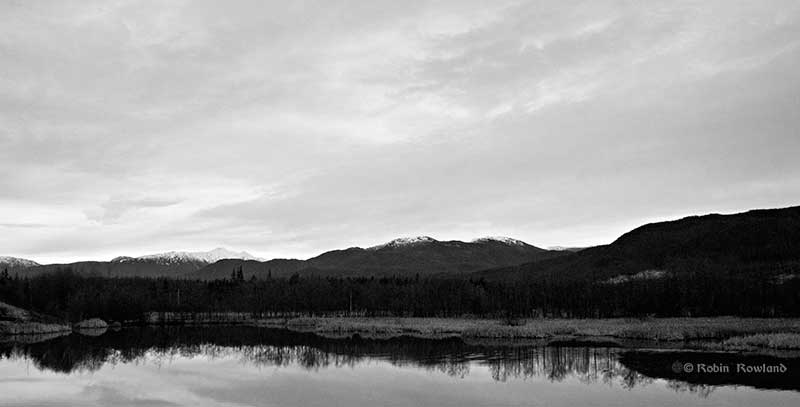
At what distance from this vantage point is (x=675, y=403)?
91.9 feet

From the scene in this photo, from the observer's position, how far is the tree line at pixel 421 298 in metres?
100

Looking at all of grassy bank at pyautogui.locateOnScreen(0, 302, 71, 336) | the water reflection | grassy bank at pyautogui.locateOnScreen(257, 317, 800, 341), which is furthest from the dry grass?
grassy bank at pyautogui.locateOnScreen(0, 302, 71, 336)

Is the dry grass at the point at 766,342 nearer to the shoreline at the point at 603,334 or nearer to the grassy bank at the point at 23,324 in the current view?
the shoreline at the point at 603,334

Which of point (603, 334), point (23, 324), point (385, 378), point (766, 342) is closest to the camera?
point (385, 378)

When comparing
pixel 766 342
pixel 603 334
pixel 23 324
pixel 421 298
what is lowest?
pixel 603 334

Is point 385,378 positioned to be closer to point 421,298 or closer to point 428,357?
point 428,357

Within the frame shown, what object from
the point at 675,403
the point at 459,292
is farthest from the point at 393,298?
the point at 675,403

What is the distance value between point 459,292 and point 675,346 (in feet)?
255

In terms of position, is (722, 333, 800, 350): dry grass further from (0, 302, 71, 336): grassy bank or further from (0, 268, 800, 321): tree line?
(0, 302, 71, 336): grassy bank

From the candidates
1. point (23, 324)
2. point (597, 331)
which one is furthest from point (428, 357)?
point (23, 324)

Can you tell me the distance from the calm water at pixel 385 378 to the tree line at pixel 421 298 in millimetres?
57586

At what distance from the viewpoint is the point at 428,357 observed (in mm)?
49000

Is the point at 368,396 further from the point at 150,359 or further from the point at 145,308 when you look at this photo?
the point at 145,308

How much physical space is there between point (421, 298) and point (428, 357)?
78464mm
